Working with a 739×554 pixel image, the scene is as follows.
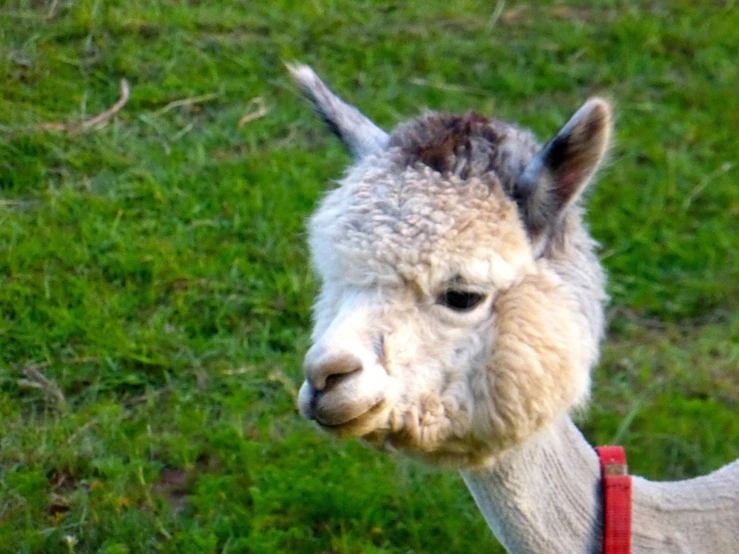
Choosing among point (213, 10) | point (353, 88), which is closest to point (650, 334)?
point (353, 88)

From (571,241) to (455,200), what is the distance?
0.37 meters

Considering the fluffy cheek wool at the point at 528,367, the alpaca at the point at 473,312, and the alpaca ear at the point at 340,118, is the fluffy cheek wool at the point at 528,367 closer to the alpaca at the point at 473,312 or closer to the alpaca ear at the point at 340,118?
the alpaca at the point at 473,312

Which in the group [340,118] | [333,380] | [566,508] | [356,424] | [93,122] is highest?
[340,118]

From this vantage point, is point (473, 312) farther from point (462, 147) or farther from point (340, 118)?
point (340, 118)

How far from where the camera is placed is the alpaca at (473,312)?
245 centimetres

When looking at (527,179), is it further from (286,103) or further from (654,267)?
(286,103)

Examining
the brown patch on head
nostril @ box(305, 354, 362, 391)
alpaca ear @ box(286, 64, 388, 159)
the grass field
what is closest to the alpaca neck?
nostril @ box(305, 354, 362, 391)

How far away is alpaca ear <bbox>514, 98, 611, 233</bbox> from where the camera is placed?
2521 mm

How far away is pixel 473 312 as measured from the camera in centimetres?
252

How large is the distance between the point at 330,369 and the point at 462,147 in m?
0.64

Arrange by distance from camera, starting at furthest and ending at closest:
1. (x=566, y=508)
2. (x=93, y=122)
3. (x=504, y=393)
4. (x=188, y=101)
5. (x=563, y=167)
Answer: (x=188, y=101) < (x=93, y=122) < (x=566, y=508) < (x=563, y=167) < (x=504, y=393)

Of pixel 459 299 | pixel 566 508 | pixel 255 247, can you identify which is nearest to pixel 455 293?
pixel 459 299

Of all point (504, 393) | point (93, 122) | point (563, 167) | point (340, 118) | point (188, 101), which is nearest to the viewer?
point (504, 393)

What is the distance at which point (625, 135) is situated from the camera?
6355 millimetres
